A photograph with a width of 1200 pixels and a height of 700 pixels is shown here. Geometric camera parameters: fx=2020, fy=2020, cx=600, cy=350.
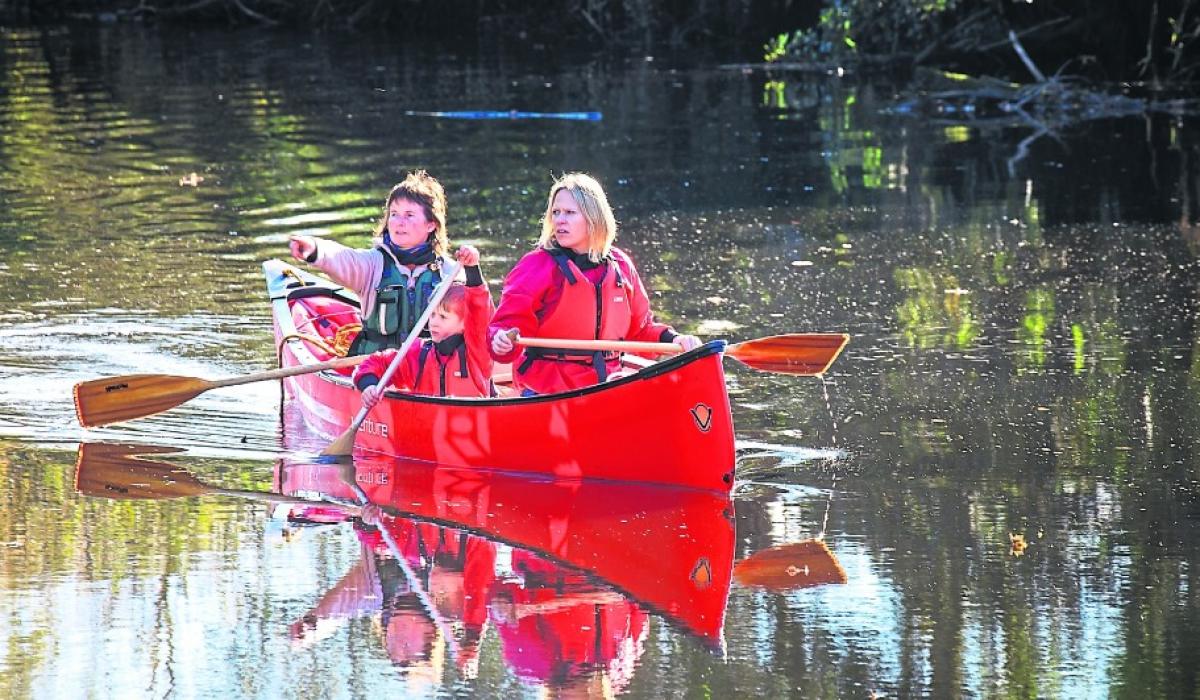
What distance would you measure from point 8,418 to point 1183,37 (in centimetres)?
1439

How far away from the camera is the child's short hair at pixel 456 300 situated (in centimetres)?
761

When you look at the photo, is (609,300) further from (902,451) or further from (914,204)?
(914,204)

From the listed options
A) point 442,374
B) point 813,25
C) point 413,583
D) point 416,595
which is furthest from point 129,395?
point 813,25

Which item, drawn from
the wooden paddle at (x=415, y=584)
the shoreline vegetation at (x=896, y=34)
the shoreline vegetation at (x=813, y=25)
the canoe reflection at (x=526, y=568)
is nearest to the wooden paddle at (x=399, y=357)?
the canoe reflection at (x=526, y=568)

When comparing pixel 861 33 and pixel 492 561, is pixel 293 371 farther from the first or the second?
pixel 861 33

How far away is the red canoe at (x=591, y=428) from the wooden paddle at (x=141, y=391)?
0.28 m

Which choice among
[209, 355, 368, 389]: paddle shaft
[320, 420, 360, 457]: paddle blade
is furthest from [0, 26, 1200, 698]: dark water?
[209, 355, 368, 389]: paddle shaft

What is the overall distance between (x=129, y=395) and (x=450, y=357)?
51.9 inches

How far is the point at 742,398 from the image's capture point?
871cm

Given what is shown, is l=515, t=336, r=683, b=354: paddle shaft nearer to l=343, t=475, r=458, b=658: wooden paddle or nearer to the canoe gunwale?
the canoe gunwale

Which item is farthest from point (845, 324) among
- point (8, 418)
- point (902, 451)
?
point (8, 418)

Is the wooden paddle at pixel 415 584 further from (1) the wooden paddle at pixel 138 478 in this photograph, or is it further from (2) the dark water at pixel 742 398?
(1) the wooden paddle at pixel 138 478

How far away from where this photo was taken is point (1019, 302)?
1080 cm

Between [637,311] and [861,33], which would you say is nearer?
[637,311]
